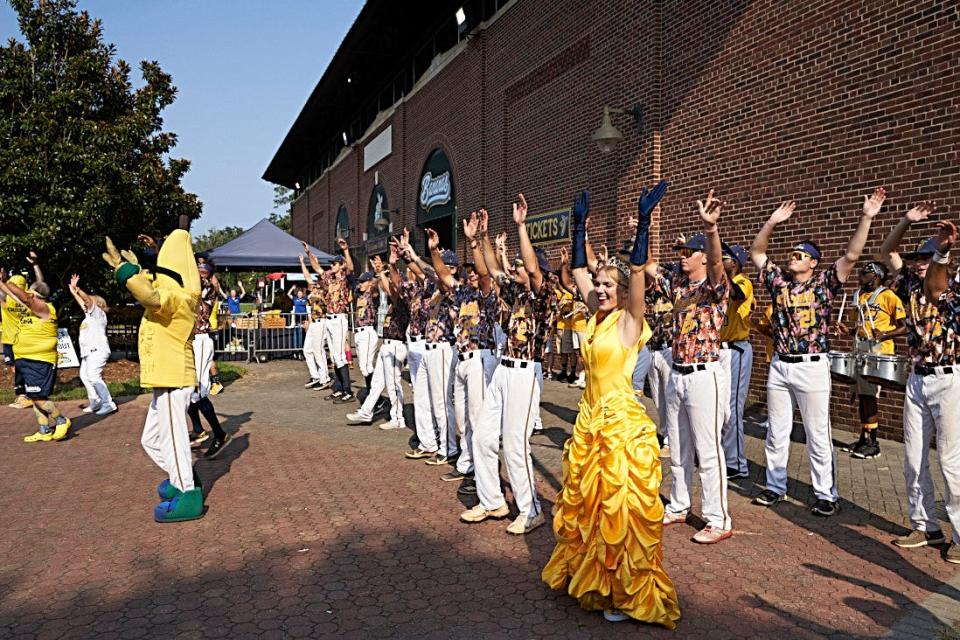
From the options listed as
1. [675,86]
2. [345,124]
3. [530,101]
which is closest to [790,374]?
[675,86]

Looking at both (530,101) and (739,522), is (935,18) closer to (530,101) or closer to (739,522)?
(739,522)

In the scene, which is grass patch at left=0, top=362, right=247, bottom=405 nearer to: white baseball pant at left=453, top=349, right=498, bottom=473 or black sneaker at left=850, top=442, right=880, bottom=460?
white baseball pant at left=453, top=349, right=498, bottom=473

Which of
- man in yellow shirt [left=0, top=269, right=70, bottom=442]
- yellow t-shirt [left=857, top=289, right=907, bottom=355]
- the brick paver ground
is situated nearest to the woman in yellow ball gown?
the brick paver ground

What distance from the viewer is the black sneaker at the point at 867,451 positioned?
745 centimetres

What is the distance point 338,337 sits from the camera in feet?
37.8

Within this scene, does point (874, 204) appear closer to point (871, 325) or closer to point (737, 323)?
point (737, 323)

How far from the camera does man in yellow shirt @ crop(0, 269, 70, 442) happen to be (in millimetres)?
8727

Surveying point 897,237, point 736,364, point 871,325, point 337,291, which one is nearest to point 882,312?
point 871,325

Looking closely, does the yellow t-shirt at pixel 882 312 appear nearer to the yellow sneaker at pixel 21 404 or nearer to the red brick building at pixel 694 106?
the red brick building at pixel 694 106

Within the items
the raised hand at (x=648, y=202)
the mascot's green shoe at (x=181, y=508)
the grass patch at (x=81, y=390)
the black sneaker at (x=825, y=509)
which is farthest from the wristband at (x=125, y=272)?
the grass patch at (x=81, y=390)

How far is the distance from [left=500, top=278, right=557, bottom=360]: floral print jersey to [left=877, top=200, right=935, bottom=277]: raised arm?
2.56 meters

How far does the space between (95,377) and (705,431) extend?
30.4 feet

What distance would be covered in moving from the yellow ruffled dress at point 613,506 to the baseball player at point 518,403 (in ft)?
3.55

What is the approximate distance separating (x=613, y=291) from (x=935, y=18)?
20.3 feet
